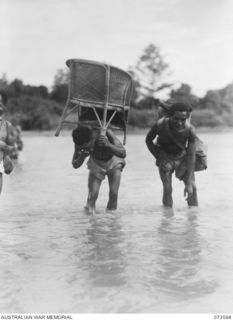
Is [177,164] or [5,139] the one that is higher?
[5,139]

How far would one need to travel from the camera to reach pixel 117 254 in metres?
5.09

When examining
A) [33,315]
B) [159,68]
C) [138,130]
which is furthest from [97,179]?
[159,68]

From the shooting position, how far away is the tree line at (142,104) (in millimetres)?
34656

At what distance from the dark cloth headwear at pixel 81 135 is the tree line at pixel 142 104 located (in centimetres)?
2256

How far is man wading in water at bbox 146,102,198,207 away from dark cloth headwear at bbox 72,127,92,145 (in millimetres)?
879

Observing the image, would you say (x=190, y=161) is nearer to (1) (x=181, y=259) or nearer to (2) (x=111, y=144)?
(2) (x=111, y=144)

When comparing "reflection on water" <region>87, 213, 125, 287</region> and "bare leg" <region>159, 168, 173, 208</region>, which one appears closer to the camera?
"reflection on water" <region>87, 213, 125, 287</region>

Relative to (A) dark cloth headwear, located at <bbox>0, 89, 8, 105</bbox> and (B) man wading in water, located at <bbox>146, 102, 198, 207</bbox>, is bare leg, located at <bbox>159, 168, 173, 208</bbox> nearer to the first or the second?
(B) man wading in water, located at <bbox>146, 102, 198, 207</bbox>

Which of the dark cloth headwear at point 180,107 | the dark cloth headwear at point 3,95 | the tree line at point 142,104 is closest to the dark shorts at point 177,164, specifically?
the dark cloth headwear at point 180,107

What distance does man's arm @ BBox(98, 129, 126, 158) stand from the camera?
21.9 feet

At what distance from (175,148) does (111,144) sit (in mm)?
987

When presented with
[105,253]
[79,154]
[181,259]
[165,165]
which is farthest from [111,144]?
[181,259]

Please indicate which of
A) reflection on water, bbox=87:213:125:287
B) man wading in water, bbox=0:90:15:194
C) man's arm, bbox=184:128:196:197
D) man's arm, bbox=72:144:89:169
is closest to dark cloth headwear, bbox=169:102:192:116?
man's arm, bbox=184:128:196:197

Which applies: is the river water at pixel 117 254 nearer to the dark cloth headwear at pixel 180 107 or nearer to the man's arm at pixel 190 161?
the man's arm at pixel 190 161
